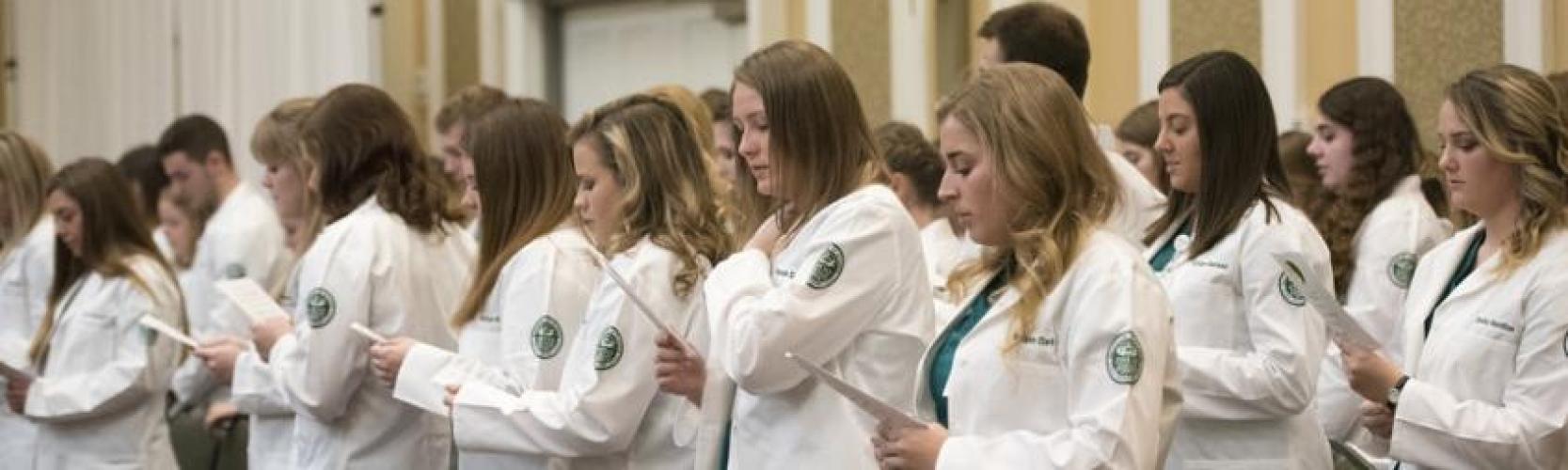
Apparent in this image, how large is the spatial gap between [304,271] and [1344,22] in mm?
3432

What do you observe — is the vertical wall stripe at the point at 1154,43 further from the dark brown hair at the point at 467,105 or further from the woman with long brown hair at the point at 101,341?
the woman with long brown hair at the point at 101,341

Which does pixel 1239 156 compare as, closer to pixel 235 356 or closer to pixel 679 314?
pixel 679 314

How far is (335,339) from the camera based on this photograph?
525cm

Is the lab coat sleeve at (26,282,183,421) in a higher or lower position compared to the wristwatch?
lower

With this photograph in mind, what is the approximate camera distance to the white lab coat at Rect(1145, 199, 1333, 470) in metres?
4.24

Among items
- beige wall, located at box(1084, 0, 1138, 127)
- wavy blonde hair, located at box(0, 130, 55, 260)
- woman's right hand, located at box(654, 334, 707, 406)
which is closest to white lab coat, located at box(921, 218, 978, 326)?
beige wall, located at box(1084, 0, 1138, 127)

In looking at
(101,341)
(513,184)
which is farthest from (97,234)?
(513,184)

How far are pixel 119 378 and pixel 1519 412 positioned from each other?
3.89 m

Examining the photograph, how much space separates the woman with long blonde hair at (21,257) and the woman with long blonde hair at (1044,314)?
3986mm

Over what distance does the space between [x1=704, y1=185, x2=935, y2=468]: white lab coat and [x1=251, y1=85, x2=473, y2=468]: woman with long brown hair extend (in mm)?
1461

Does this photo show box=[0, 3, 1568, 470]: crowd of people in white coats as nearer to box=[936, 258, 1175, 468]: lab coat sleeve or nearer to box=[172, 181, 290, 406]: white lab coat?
box=[936, 258, 1175, 468]: lab coat sleeve

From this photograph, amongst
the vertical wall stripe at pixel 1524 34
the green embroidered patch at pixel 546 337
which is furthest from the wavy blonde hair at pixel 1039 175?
the vertical wall stripe at pixel 1524 34

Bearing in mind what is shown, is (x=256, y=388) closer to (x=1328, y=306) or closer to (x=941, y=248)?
(x=941, y=248)

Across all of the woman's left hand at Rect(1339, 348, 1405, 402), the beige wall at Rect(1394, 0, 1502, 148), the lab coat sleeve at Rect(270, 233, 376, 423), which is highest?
the beige wall at Rect(1394, 0, 1502, 148)
